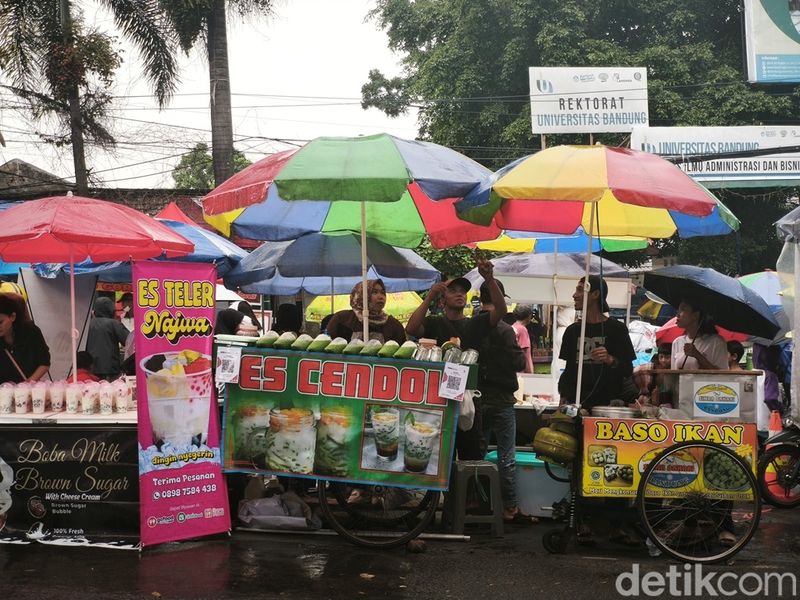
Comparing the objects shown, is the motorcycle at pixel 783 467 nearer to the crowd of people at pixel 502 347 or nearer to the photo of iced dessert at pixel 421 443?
the crowd of people at pixel 502 347

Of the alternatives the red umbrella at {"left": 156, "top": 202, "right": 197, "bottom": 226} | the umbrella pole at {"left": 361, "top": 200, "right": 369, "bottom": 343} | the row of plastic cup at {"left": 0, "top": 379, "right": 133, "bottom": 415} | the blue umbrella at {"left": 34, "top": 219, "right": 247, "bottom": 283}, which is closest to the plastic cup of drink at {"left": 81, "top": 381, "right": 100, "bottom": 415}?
the row of plastic cup at {"left": 0, "top": 379, "right": 133, "bottom": 415}

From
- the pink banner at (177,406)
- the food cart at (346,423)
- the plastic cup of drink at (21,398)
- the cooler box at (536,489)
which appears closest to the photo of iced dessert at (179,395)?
the pink banner at (177,406)

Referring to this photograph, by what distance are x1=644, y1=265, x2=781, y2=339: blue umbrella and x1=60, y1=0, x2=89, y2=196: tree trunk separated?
15.2 meters

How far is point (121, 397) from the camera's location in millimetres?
7289

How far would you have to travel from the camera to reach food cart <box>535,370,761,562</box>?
653 centimetres

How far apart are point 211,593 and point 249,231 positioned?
423cm

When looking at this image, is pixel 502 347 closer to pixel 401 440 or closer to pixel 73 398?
pixel 401 440

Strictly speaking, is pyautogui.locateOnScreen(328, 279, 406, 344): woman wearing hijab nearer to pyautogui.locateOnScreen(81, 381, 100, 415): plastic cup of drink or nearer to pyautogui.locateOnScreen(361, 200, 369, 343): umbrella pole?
pyautogui.locateOnScreen(361, 200, 369, 343): umbrella pole

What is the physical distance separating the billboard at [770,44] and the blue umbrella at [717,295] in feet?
74.8

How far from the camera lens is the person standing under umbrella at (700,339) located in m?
7.90

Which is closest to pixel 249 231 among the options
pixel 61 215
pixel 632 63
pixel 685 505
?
pixel 61 215

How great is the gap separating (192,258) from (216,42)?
9721mm

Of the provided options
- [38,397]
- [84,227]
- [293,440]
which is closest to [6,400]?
[38,397]

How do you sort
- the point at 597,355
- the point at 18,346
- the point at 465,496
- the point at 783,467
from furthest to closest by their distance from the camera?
the point at 783,467
the point at 18,346
the point at 597,355
the point at 465,496
